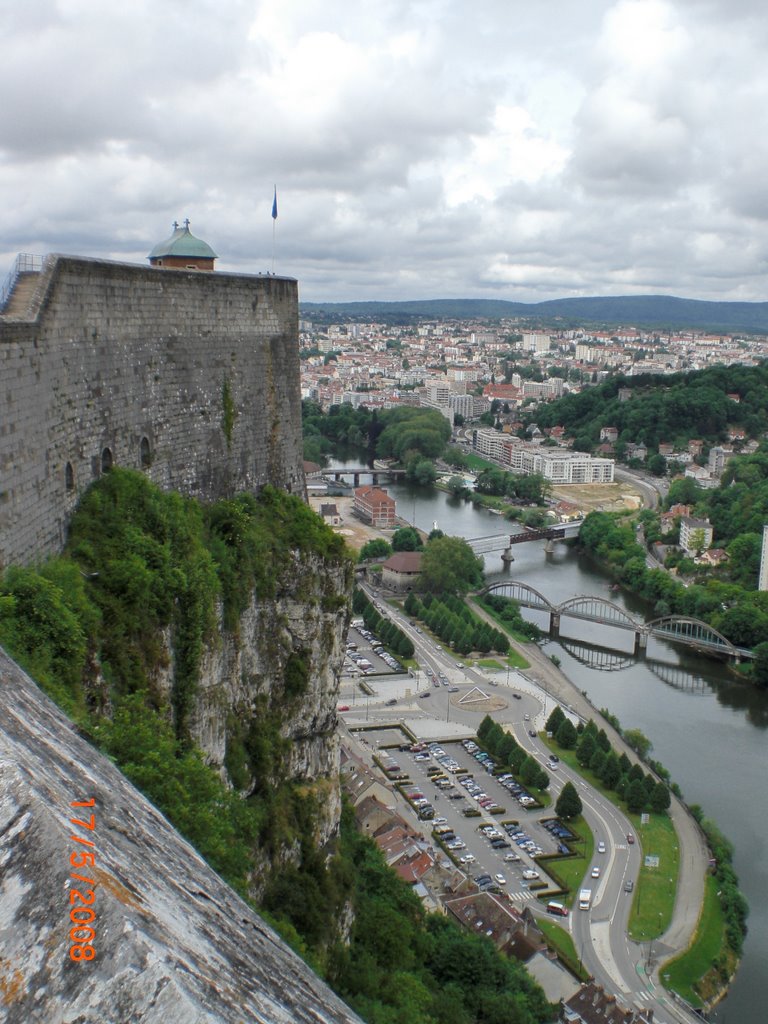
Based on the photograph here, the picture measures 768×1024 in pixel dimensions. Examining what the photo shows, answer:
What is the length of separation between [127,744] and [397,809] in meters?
12.0

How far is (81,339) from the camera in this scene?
19.4ft

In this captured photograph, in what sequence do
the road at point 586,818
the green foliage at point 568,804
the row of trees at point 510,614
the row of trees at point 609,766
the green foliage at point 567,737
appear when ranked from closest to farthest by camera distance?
the road at point 586,818, the green foliage at point 568,804, the row of trees at point 609,766, the green foliage at point 567,737, the row of trees at point 510,614

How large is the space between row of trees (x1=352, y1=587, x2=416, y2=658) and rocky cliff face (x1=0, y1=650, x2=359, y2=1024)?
20.8m

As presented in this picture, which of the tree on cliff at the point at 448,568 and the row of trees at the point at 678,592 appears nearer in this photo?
the row of trees at the point at 678,592

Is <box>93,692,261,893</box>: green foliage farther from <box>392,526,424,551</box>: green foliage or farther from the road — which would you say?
<box>392,526,424,551</box>: green foliage

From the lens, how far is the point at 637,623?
27.4 m

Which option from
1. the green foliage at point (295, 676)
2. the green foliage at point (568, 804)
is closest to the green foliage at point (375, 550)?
the green foliage at point (568, 804)

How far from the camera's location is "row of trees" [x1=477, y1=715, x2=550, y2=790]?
17078 mm

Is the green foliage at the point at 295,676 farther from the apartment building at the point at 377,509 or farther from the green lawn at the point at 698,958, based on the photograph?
the apartment building at the point at 377,509

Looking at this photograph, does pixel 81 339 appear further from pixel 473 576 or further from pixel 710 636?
pixel 473 576

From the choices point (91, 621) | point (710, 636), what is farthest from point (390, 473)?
point (91, 621)

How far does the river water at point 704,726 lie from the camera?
44.6 ft

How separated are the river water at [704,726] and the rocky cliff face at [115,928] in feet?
38.4

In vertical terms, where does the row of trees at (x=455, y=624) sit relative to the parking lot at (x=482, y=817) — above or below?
below
